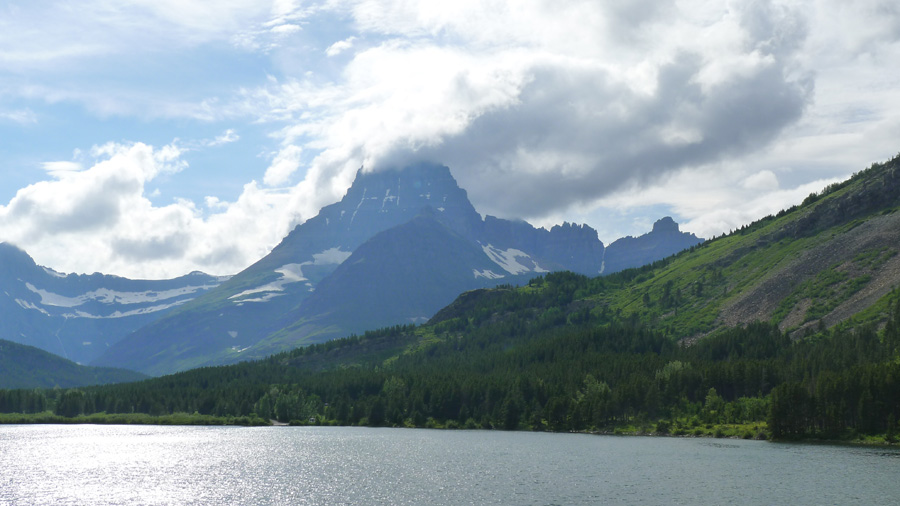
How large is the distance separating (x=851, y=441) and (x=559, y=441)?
57558mm

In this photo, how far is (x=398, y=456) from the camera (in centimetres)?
14675

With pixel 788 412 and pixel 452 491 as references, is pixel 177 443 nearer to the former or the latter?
pixel 452 491

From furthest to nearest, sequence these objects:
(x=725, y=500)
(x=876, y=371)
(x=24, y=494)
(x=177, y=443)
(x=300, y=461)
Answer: (x=177, y=443) → (x=876, y=371) → (x=300, y=461) → (x=24, y=494) → (x=725, y=500)

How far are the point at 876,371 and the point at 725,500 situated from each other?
7751cm

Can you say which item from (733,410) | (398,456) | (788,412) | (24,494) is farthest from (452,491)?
(733,410)

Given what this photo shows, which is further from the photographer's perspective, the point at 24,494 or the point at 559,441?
the point at 559,441

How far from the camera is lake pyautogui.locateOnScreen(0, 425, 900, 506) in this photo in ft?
327

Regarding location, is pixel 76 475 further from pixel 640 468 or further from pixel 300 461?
pixel 640 468

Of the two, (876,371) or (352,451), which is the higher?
(876,371)

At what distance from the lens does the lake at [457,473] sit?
99.6 metres

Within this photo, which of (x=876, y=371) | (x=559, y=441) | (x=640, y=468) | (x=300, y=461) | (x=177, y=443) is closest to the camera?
(x=640, y=468)

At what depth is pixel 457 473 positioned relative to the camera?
121375 millimetres

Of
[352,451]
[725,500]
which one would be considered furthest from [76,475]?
[725,500]

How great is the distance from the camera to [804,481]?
106m
